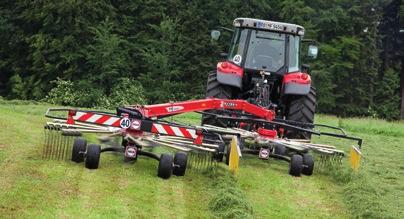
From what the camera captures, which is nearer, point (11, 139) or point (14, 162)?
point (14, 162)

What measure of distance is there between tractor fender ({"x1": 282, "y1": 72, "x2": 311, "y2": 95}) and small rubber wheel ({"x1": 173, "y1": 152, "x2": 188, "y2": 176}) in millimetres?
3136

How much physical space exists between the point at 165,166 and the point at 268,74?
3640 millimetres

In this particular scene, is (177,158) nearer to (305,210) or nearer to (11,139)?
(305,210)

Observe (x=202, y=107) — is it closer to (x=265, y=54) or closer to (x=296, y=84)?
(x=296, y=84)

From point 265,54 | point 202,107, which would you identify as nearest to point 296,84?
point 265,54

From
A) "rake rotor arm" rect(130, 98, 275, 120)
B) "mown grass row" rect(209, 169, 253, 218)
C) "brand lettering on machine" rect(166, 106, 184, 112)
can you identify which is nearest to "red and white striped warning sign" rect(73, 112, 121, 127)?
"rake rotor arm" rect(130, 98, 275, 120)

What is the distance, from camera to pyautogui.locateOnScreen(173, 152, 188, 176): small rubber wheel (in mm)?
7059

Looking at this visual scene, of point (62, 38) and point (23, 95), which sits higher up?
point (62, 38)

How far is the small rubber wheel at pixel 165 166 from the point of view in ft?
22.6

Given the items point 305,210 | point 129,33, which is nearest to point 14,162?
point 305,210

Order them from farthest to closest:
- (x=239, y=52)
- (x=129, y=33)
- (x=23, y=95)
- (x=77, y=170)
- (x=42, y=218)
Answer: (x=129, y=33) < (x=23, y=95) < (x=239, y=52) < (x=77, y=170) < (x=42, y=218)

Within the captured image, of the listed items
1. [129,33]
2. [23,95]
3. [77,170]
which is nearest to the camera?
[77,170]

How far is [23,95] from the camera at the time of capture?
28.2 meters

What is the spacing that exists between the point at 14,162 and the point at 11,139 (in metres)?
1.67
